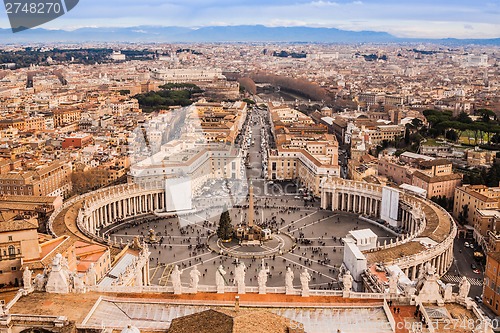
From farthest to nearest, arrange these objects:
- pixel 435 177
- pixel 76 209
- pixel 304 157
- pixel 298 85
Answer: pixel 298 85, pixel 304 157, pixel 435 177, pixel 76 209

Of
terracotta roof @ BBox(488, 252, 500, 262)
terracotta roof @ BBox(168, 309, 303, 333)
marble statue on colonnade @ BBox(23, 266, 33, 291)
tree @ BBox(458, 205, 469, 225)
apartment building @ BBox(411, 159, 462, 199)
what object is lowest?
tree @ BBox(458, 205, 469, 225)

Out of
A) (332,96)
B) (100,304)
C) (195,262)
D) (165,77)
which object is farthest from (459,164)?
(165,77)

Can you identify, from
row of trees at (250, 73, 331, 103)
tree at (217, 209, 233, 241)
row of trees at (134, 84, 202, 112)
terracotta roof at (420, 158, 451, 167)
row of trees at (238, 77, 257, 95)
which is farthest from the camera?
row of trees at (238, 77, 257, 95)

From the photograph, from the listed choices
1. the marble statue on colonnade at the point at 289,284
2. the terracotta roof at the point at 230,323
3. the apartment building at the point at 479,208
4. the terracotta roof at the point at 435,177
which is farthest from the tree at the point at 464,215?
the terracotta roof at the point at 230,323

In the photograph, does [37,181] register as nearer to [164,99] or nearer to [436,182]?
[436,182]

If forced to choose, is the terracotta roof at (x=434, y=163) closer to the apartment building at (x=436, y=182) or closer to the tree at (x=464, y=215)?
the apartment building at (x=436, y=182)

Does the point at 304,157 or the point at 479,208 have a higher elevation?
the point at 304,157

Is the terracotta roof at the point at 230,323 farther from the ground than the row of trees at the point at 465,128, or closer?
farther from the ground

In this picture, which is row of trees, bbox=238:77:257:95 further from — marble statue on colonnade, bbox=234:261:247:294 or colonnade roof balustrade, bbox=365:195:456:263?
marble statue on colonnade, bbox=234:261:247:294

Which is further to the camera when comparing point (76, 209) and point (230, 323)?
point (76, 209)

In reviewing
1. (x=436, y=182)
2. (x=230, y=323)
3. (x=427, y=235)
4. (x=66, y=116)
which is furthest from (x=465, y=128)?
(x=230, y=323)

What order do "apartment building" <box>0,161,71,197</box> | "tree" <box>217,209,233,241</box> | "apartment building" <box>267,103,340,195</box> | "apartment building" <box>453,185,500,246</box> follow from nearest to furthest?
1. "tree" <box>217,209,233,241</box>
2. "apartment building" <box>453,185,500,246</box>
3. "apartment building" <box>0,161,71,197</box>
4. "apartment building" <box>267,103,340,195</box>

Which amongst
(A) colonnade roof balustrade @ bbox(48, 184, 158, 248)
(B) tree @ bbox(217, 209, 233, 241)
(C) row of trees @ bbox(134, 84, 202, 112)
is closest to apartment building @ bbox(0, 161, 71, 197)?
(A) colonnade roof balustrade @ bbox(48, 184, 158, 248)
